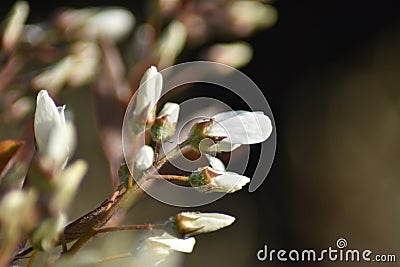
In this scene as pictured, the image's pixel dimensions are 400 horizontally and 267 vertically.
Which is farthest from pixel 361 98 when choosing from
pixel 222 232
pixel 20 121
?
pixel 20 121

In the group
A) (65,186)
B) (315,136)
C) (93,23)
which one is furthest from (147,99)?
(315,136)

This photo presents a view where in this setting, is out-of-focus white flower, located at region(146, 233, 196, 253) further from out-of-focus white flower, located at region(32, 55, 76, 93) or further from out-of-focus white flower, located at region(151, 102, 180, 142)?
out-of-focus white flower, located at region(32, 55, 76, 93)

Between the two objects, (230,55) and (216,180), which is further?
(230,55)

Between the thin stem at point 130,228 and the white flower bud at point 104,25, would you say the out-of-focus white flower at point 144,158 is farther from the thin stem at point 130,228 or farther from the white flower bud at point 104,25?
the white flower bud at point 104,25

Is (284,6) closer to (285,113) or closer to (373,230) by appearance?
(285,113)

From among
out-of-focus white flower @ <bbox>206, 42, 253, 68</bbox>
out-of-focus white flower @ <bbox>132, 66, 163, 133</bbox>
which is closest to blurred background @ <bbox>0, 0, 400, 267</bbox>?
out-of-focus white flower @ <bbox>206, 42, 253, 68</bbox>

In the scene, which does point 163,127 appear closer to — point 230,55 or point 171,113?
point 171,113

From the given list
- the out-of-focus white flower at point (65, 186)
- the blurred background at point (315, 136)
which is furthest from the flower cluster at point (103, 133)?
the blurred background at point (315, 136)
